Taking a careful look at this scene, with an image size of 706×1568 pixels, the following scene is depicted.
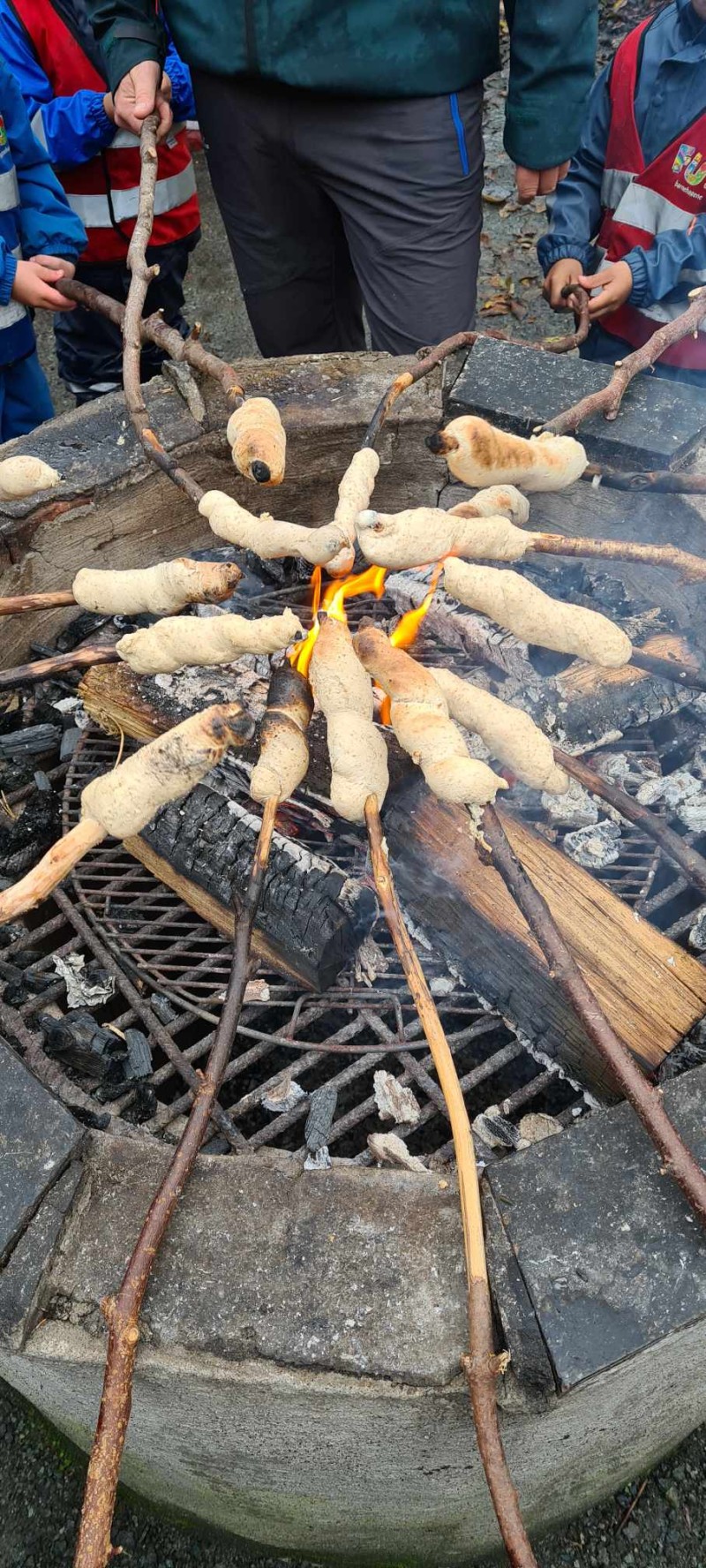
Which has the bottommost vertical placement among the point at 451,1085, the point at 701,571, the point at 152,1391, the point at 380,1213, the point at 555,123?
the point at 152,1391

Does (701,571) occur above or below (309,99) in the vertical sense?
below

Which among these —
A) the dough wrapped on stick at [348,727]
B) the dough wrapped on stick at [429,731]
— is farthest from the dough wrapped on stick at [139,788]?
the dough wrapped on stick at [429,731]

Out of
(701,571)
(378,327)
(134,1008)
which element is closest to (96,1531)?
(134,1008)

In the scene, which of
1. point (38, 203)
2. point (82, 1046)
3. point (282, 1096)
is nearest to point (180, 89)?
point (38, 203)

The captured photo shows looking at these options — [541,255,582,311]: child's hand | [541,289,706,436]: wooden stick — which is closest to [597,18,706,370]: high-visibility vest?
[541,255,582,311]: child's hand

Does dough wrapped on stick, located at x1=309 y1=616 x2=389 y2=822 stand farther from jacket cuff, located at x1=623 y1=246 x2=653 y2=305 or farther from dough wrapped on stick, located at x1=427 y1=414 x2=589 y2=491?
jacket cuff, located at x1=623 y1=246 x2=653 y2=305

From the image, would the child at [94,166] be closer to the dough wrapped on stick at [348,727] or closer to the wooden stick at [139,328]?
the wooden stick at [139,328]

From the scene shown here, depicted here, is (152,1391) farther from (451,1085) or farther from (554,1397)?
(451,1085)
